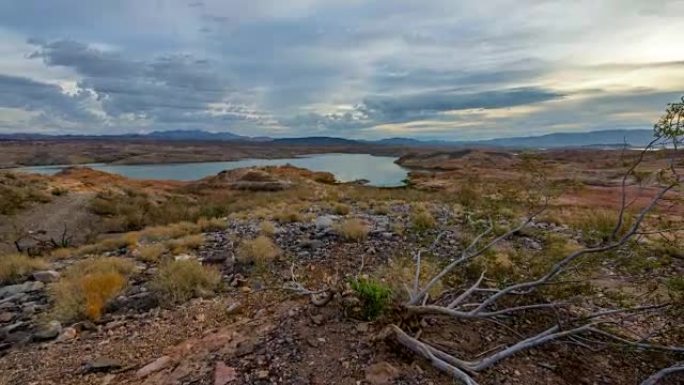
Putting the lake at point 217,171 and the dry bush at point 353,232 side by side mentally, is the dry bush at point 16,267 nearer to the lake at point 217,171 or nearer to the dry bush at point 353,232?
the dry bush at point 353,232

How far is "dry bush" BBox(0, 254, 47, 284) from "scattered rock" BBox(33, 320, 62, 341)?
3449 millimetres

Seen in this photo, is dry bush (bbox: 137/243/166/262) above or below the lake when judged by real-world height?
above

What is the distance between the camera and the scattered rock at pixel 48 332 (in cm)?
573

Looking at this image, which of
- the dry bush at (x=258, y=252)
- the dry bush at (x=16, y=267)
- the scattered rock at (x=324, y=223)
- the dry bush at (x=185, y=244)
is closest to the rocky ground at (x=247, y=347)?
the dry bush at (x=258, y=252)

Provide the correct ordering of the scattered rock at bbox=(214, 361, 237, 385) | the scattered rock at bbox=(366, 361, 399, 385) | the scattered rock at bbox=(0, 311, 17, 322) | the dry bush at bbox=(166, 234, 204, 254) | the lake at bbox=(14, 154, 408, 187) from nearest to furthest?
the scattered rock at bbox=(366, 361, 399, 385) → the scattered rock at bbox=(214, 361, 237, 385) → the scattered rock at bbox=(0, 311, 17, 322) → the dry bush at bbox=(166, 234, 204, 254) → the lake at bbox=(14, 154, 408, 187)

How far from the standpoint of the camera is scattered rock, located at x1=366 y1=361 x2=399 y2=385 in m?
3.77

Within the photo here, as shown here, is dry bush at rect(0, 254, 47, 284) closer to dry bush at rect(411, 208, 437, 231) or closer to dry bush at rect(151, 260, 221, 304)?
dry bush at rect(151, 260, 221, 304)

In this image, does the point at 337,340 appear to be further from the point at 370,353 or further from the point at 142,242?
the point at 142,242

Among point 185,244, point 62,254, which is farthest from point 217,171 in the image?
point 185,244

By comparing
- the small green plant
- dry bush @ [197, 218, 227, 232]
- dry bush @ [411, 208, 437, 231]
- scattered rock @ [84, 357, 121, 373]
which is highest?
the small green plant

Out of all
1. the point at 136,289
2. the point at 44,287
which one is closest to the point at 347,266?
the point at 136,289

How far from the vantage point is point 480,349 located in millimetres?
4383

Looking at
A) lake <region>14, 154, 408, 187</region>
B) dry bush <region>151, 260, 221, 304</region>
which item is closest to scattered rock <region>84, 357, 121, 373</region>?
dry bush <region>151, 260, 221, 304</region>

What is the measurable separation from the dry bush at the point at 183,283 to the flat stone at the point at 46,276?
2.47m
